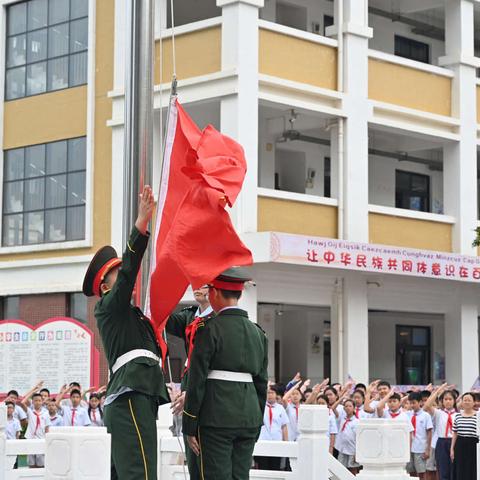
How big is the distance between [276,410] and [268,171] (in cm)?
1033

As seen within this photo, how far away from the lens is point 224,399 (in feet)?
26.3

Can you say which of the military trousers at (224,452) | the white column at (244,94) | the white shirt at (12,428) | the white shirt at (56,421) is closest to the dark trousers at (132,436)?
the military trousers at (224,452)

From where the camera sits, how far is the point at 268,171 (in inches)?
1049

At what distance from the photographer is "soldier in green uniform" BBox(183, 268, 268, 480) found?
313 inches

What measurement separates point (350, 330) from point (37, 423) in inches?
334

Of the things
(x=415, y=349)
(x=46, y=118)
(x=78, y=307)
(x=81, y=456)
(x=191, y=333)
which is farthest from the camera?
(x=415, y=349)

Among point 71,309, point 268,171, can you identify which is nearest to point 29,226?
point 71,309

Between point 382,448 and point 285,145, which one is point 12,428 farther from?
point 285,145

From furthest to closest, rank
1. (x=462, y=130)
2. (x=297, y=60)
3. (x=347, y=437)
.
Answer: (x=462, y=130), (x=297, y=60), (x=347, y=437)

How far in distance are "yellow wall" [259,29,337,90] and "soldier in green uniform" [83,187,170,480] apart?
15301mm

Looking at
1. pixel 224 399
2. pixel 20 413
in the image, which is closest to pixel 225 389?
pixel 224 399

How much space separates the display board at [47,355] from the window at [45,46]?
608cm

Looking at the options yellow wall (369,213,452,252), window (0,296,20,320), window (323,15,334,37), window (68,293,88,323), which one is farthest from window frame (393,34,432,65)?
window (0,296,20,320)

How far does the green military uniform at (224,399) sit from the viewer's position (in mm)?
7949
